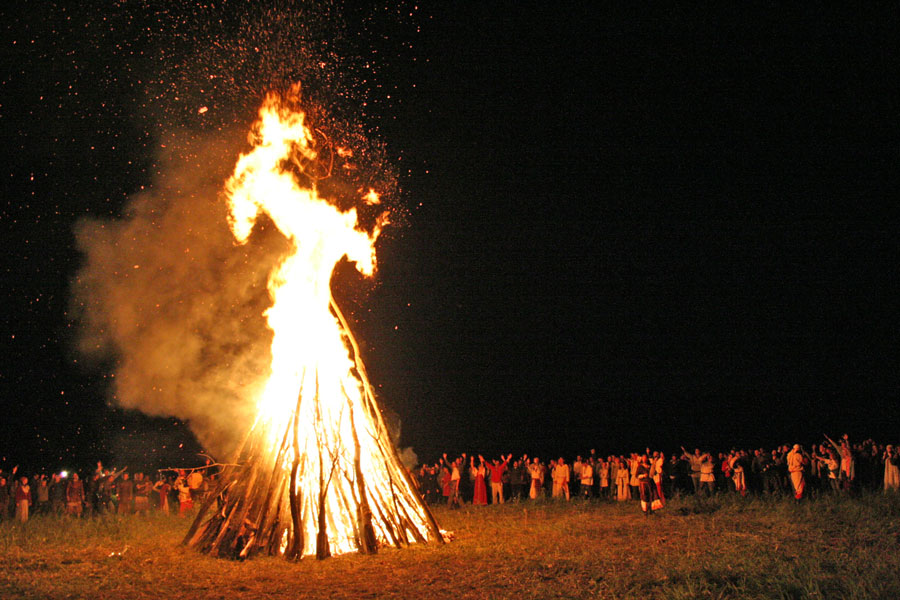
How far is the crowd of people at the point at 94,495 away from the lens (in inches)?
659

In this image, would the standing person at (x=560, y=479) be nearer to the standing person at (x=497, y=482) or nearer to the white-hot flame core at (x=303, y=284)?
the standing person at (x=497, y=482)

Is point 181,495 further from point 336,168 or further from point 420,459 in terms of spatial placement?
point 420,459

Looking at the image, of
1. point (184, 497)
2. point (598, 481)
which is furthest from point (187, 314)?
point (598, 481)

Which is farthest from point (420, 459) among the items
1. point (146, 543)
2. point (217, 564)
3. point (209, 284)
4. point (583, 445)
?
point (217, 564)

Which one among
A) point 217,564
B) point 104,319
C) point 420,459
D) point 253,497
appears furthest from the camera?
point 420,459

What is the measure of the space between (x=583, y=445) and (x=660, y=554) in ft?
70.0

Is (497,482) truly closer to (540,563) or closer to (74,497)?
(540,563)

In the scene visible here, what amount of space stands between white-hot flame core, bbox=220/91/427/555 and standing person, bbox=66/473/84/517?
8.49 meters

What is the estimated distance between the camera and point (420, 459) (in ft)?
100

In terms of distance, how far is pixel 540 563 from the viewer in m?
9.31

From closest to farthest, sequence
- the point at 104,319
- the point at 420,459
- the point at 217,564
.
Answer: the point at 217,564 → the point at 104,319 → the point at 420,459

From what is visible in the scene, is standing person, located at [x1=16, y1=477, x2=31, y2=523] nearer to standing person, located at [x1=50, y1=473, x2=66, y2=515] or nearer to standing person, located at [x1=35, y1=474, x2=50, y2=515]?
standing person, located at [x1=50, y1=473, x2=66, y2=515]

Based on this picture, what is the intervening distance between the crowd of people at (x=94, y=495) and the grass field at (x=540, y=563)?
3.36 meters

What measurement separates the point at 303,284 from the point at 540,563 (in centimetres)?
591
